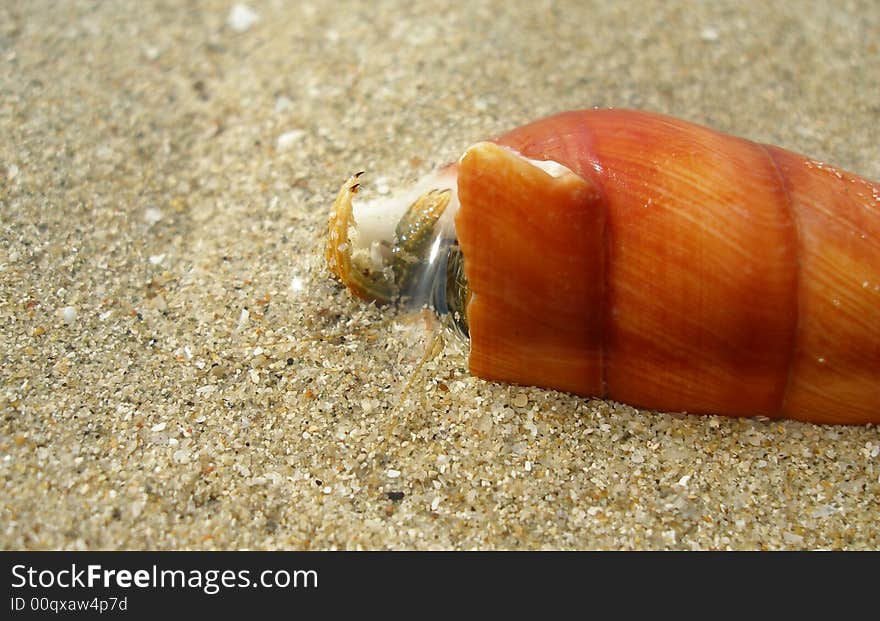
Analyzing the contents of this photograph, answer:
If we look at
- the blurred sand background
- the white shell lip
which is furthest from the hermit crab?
the white shell lip

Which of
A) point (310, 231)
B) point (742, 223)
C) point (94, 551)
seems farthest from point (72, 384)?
point (742, 223)

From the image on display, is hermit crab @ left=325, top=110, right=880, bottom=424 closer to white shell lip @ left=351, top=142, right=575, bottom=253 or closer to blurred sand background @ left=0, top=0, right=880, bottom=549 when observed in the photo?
blurred sand background @ left=0, top=0, right=880, bottom=549

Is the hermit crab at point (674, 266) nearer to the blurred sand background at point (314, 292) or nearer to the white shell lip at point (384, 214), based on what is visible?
the blurred sand background at point (314, 292)

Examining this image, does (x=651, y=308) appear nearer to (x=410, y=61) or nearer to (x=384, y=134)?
(x=384, y=134)

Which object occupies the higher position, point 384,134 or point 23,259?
point 384,134

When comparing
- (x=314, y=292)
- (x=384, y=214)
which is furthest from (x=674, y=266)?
(x=314, y=292)

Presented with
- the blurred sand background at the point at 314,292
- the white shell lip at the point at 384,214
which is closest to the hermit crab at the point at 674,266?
the blurred sand background at the point at 314,292

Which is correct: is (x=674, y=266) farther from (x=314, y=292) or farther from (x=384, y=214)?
(x=314, y=292)
